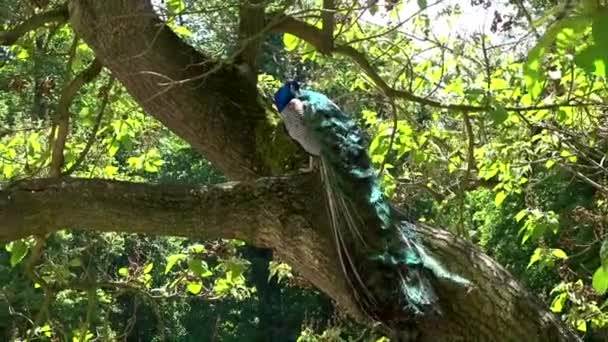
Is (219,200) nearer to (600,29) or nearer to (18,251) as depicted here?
(18,251)

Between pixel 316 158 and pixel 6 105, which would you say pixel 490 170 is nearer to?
pixel 316 158

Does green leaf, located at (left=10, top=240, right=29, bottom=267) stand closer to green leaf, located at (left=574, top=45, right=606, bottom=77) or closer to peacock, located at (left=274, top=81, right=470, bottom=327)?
peacock, located at (left=274, top=81, right=470, bottom=327)

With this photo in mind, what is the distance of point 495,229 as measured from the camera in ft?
40.5

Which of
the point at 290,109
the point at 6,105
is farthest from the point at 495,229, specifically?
the point at 290,109

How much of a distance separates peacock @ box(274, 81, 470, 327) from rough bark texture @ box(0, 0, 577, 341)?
0.15 ft

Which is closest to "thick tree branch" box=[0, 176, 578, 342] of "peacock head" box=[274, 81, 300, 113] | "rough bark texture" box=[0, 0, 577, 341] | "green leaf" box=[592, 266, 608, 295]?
"rough bark texture" box=[0, 0, 577, 341]

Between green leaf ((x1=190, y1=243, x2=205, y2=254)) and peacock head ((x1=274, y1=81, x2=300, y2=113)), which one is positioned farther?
green leaf ((x1=190, y1=243, x2=205, y2=254))

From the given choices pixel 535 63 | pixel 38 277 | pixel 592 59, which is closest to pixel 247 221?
pixel 38 277

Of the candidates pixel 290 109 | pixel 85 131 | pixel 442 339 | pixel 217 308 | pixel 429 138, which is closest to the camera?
pixel 442 339

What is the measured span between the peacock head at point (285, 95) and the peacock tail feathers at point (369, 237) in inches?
7.4

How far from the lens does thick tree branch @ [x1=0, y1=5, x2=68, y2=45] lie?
3121mm

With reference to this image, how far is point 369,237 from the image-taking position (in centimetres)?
252

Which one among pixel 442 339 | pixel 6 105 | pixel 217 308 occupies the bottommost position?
pixel 442 339

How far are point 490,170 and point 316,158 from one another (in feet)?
4.78
